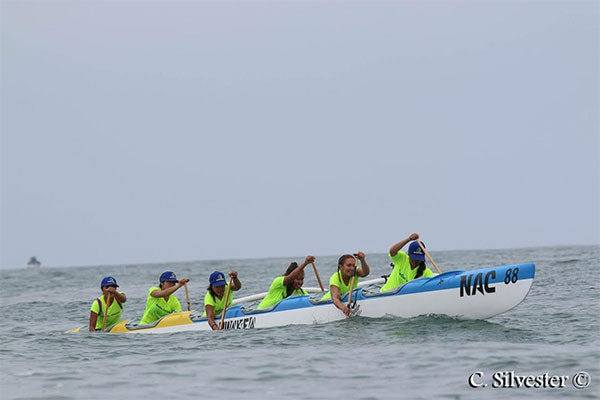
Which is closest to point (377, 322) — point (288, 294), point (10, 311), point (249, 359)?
point (288, 294)

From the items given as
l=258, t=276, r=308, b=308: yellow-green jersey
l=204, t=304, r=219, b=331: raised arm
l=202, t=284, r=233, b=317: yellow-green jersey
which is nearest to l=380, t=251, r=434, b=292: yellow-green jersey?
l=258, t=276, r=308, b=308: yellow-green jersey

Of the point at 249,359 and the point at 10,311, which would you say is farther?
the point at 10,311

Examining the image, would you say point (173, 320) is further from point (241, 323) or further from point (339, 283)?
point (339, 283)

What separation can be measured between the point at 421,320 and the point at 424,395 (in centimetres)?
549

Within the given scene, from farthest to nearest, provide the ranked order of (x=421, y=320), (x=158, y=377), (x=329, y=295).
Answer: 1. (x=329, y=295)
2. (x=421, y=320)
3. (x=158, y=377)

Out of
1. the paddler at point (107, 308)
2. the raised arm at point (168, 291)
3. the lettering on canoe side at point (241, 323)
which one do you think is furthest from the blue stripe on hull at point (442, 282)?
the paddler at point (107, 308)

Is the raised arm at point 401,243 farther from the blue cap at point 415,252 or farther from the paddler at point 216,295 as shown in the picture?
the paddler at point 216,295

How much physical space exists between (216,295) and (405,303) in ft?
13.4

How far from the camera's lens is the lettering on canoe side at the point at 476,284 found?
50.9ft

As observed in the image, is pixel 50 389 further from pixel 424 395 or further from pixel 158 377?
pixel 424 395

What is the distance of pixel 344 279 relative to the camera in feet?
55.3

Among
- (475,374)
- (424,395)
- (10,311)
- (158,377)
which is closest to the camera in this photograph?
(424,395)

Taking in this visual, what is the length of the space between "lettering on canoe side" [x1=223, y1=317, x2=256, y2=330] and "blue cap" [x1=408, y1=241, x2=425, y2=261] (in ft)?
11.5

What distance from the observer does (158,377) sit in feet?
40.7
